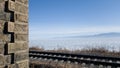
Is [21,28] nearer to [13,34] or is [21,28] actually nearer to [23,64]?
[13,34]

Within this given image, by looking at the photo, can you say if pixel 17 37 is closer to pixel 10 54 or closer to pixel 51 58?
pixel 10 54

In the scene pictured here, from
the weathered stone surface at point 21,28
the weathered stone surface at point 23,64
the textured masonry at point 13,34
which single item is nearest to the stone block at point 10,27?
the textured masonry at point 13,34

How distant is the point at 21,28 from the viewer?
2953 mm

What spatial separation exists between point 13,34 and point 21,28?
0.72 ft

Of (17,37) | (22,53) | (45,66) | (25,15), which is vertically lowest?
(45,66)

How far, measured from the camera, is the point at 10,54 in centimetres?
272

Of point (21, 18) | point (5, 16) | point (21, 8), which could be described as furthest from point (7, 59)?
point (21, 8)

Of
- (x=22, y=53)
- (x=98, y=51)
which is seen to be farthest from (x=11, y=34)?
(x=98, y=51)

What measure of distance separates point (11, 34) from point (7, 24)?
0.15 metres

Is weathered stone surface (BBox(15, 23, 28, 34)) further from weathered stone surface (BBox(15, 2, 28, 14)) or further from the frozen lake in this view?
the frozen lake

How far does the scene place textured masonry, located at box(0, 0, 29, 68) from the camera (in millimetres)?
2598

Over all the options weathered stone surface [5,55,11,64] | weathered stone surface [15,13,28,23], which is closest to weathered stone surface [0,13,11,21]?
weathered stone surface [15,13,28,23]

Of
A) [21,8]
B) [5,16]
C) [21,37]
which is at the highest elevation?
[21,8]

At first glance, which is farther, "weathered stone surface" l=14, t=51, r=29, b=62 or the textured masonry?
"weathered stone surface" l=14, t=51, r=29, b=62
